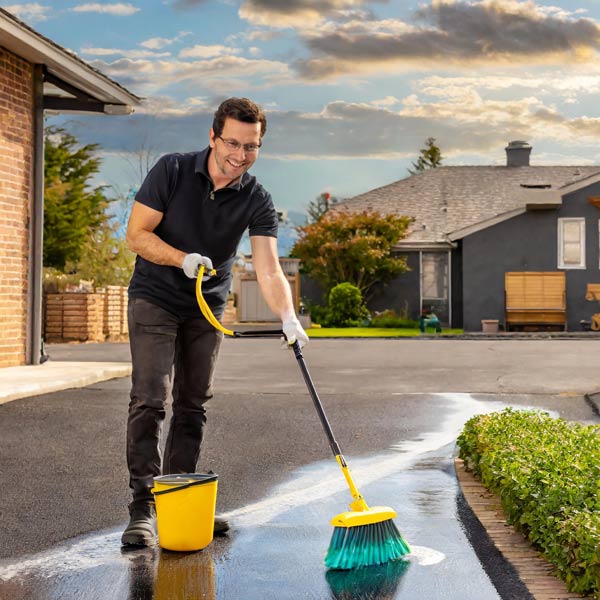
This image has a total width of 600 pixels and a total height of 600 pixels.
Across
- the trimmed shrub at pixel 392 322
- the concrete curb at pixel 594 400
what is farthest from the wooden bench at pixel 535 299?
the concrete curb at pixel 594 400

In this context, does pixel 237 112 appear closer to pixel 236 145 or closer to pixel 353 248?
pixel 236 145

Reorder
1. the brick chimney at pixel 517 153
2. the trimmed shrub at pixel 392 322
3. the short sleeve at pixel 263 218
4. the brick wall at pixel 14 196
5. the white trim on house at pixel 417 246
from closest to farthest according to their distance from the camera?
the short sleeve at pixel 263 218 → the brick wall at pixel 14 196 → the trimmed shrub at pixel 392 322 → the white trim on house at pixel 417 246 → the brick chimney at pixel 517 153

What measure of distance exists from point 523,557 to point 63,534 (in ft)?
7.60

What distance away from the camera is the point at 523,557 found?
16.3 feet

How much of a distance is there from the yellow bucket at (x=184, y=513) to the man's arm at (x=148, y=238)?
1.06 metres

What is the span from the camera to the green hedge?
4.34 m

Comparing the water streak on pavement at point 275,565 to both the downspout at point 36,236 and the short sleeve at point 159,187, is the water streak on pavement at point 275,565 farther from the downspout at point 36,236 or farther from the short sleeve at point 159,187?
the downspout at point 36,236

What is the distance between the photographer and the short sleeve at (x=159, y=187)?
5.41 m

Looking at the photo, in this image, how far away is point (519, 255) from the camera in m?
33.4

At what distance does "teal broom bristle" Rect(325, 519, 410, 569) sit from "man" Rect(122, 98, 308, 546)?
3.05ft

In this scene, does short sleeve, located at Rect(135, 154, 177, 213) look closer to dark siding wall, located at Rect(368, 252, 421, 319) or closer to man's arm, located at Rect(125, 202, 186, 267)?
man's arm, located at Rect(125, 202, 186, 267)

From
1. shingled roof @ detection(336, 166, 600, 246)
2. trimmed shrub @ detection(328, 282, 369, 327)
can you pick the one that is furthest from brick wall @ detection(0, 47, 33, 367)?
shingled roof @ detection(336, 166, 600, 246)

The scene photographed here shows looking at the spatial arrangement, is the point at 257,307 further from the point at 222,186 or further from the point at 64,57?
the point at 222,186

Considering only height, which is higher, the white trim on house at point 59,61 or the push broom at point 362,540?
the white trim on house at point 59,61
